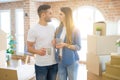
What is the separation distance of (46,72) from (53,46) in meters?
0.32

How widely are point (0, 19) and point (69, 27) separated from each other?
643 centimetres

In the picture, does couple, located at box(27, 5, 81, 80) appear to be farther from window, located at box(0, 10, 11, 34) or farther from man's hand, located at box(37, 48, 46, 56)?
window, located at box(0, 10, 11, 34)

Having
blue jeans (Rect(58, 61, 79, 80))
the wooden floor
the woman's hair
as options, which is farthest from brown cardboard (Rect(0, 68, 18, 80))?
the wooden floor

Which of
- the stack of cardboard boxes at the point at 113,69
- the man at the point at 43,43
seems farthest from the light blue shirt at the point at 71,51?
the stack of cardboard boxes at the point at 113,69

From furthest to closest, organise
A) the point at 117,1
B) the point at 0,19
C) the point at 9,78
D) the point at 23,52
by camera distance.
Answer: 1. the point at 0,19
2. the point at 23,52
3. the point at 117,1
4. the point at 9,78

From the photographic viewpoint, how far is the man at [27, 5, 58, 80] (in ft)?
7.27

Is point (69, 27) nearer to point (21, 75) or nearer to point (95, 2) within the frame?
point (21, 75)

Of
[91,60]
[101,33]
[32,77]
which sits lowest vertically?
[32,77]

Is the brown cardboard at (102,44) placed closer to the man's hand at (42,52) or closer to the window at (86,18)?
the man's hand at (42,52)

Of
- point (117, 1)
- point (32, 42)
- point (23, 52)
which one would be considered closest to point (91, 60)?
point (32, 42)

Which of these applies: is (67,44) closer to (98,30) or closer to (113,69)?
(113,69)

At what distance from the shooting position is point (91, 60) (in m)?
3.14

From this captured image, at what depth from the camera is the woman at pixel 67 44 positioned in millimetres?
2285

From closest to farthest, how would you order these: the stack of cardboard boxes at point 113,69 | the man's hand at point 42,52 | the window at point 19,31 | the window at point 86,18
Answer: the man's hand at point 42,52 → the stack of cardboard boxes at point 113,69 → the window at point 86,18 → the window at point 19,31
